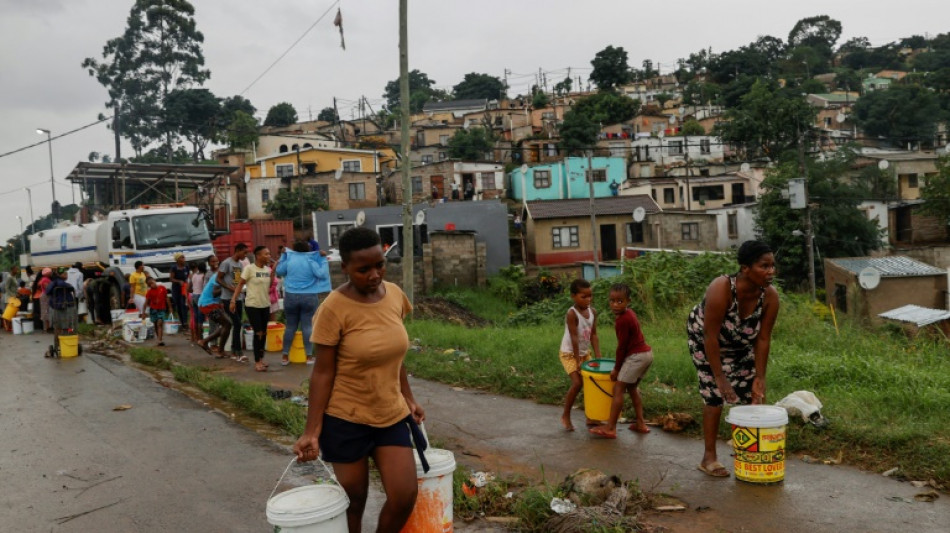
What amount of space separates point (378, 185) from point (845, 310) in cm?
2835

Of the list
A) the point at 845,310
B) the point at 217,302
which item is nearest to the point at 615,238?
the point at 845,310

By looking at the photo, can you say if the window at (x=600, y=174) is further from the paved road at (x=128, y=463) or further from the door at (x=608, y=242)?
the paved road at (x=128, y=463)

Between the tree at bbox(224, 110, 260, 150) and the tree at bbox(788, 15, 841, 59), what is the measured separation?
3408 inches

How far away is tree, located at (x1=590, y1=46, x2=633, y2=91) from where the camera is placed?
266 ft

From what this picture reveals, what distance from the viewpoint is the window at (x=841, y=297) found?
95.0 feet

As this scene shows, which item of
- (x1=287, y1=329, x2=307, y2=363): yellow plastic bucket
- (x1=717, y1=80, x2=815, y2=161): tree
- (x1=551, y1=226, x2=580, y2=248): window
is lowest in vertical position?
(x1=287, y1=329, x2=307, y2=363): yellow plastic bucket

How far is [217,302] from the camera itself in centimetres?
1131

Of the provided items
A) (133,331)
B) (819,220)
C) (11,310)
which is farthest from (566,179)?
(133,331)

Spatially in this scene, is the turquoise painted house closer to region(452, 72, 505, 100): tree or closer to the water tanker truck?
the water tanker truck

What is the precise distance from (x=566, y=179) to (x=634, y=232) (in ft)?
27.7

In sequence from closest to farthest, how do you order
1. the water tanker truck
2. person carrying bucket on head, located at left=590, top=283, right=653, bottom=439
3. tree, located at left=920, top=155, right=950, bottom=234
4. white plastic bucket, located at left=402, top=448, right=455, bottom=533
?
white plastic bucket, located at left=402, top=448, right=455, bottom=533
person carrying bucket on head, located at left=590, top=283, right=653, bottom=439
the water tanker truck
tree, located at left=920, top=155, right=950, bottom=234

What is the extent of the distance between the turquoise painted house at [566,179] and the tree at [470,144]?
21.6ft

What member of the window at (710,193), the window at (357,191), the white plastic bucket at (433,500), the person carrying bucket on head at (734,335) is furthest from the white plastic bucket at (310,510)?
the window at (710,193)

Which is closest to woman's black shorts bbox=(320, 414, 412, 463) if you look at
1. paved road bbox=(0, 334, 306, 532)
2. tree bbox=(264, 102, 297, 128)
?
paved road bbox=(0, 334, 306, 532)
